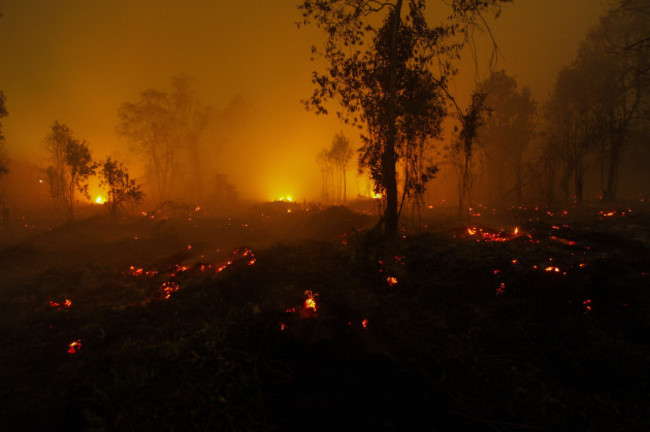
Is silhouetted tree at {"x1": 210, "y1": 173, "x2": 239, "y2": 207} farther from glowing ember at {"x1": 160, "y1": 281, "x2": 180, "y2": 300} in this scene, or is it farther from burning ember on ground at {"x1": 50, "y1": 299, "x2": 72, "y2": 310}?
burning ember on ground at {"x1": 50, "y1": 299, "x2": 72, "y2": 310}

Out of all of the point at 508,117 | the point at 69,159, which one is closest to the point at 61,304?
the point at 69,159

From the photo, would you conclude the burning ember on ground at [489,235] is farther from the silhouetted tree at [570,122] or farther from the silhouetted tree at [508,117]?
the silhouetted tree at [508,117]

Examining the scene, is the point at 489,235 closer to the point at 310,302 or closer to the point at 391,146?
the point at 391,146

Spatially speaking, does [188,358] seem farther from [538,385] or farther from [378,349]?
[538,385]

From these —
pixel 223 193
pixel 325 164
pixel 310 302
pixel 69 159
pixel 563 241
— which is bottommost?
pixel 310 302

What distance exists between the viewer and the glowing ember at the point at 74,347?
22.5 feet

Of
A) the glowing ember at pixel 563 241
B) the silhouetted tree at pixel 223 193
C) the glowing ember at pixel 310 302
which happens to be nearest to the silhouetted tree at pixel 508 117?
the glowing ember at pixel 563 241

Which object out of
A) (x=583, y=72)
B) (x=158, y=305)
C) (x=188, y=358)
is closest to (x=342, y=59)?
(x=158, y=305)

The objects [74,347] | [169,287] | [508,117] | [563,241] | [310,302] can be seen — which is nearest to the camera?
[74,347]

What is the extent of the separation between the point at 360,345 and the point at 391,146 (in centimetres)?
942

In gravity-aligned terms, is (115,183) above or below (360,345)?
above

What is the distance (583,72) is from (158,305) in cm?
4032

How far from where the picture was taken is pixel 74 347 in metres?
7.02

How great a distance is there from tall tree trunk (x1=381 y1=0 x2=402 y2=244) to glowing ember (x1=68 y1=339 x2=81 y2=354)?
389 inches
